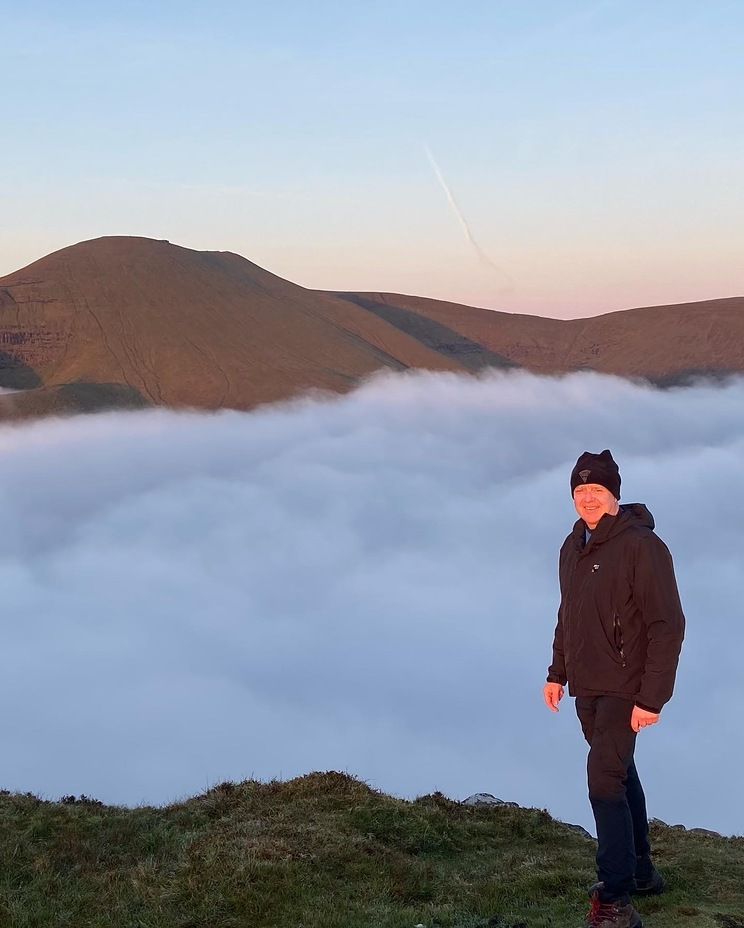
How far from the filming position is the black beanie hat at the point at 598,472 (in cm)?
623

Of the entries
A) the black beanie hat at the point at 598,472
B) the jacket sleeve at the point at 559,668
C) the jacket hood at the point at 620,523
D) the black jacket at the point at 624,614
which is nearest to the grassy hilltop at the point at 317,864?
the jacket sleeve at the point at 559,668

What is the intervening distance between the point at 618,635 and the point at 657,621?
1.08ft

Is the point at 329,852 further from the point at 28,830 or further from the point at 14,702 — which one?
the point at 14,702

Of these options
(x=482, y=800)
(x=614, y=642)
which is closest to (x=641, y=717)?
(x=614, y=642)

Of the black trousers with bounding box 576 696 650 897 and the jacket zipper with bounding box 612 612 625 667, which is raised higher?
the jacket zipper with bounding box 612 612 625 667

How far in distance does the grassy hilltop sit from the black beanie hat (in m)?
3.31

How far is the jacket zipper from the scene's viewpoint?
6059mm

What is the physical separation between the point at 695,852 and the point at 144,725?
551 ft

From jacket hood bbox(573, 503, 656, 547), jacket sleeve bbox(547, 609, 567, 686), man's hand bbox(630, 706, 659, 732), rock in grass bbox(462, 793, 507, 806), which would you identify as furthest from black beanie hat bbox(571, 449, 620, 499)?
rock in grass bbox(462, 793, 507, 806)

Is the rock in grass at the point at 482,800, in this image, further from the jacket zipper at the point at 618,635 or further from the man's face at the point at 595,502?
the man's face at the point at 595,502

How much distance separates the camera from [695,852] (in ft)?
30.3

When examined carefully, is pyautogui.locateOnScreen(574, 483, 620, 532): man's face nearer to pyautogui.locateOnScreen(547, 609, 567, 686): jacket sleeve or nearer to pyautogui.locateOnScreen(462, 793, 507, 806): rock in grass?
pyautogui.locateOnScreen(547, 609, 567, 686): jacket sleeve

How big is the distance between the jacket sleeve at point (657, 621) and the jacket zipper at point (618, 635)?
0.62ft

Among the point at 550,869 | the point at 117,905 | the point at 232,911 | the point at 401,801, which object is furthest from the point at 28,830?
the point at 550,869
